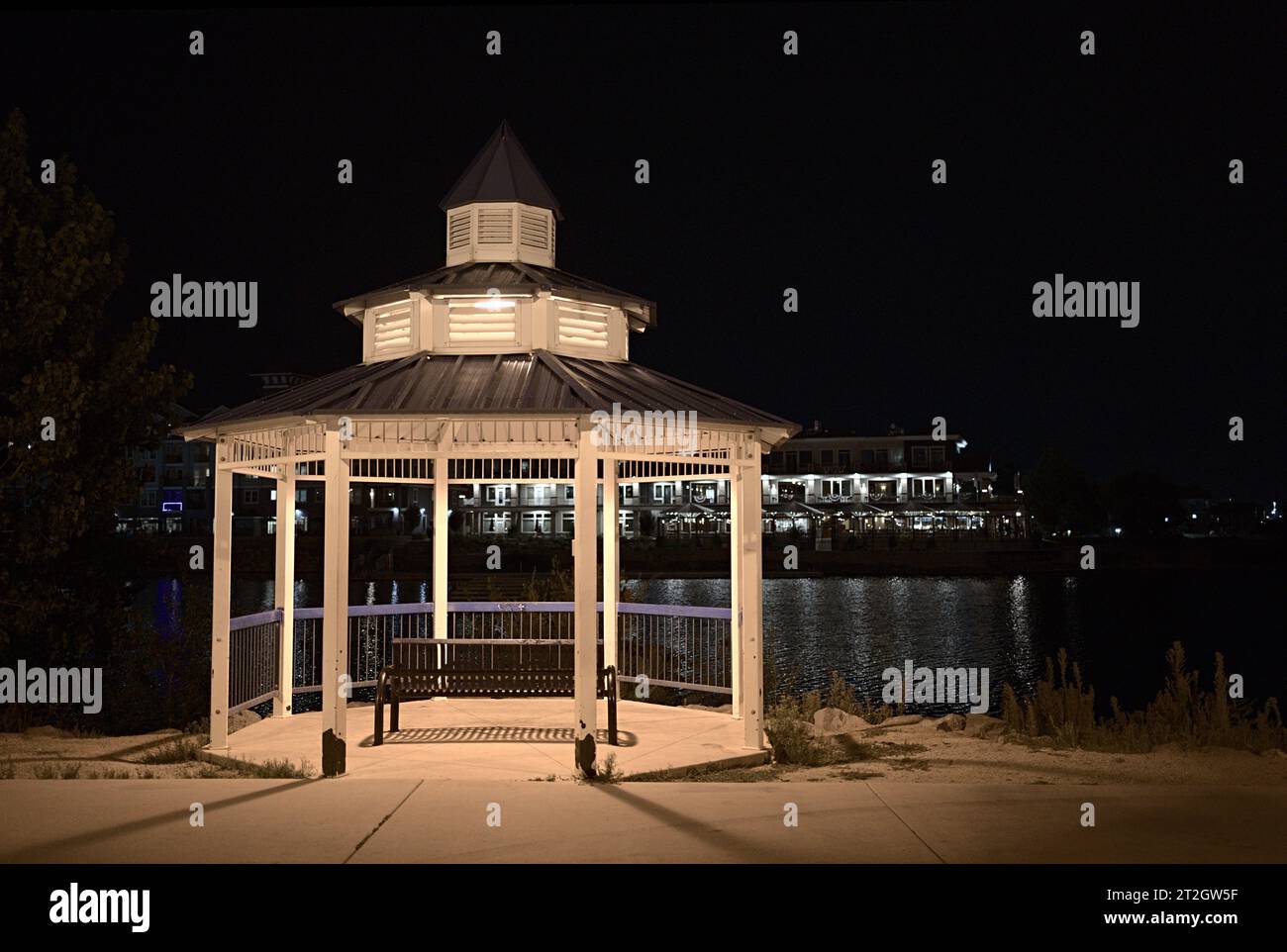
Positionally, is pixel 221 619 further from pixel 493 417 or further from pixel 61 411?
pixel 61 411

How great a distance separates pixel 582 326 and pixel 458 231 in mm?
2222

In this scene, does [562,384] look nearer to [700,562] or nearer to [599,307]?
[599,307]

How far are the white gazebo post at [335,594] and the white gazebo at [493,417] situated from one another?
2cm

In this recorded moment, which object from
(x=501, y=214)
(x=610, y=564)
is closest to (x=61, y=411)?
(x=501, y=214)

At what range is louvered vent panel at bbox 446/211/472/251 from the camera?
14.2 metres

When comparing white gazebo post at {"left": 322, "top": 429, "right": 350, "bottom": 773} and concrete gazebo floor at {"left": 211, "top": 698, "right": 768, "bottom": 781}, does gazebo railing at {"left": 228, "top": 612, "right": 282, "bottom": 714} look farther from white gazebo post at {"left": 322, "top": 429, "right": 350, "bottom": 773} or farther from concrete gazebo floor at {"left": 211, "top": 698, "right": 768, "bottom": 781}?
white gazebo post at {"left": 322, "top": 429, "right": 350, "bottom": 773}

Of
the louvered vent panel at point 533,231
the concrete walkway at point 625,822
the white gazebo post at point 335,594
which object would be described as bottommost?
the concrete walkway at point 625,822

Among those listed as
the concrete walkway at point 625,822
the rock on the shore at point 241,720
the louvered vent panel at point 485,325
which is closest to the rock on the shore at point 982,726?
the concrete walkway at point 625,822

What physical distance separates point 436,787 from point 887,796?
351cm

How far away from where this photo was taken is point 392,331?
1344 cm

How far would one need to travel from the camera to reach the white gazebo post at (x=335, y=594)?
34.5 feet

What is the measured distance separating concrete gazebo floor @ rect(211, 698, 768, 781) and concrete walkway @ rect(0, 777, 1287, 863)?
3.24 ft

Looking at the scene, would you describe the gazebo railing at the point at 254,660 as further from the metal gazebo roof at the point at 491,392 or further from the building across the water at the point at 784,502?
the building across the water at the point at 784,502

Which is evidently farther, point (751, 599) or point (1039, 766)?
point (751, 599)
